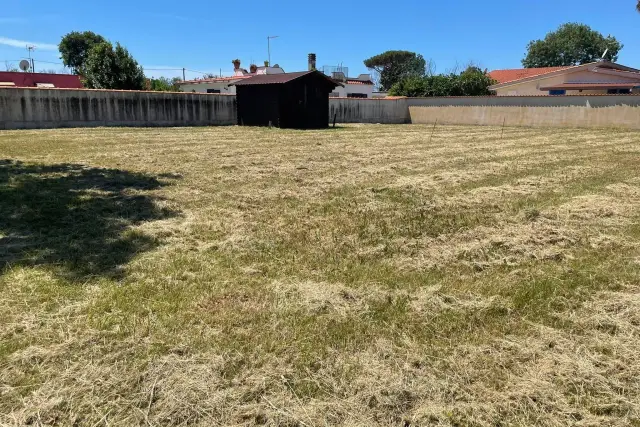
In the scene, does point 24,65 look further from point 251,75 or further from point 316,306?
point 316,306

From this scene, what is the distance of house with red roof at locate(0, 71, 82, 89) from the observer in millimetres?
38031

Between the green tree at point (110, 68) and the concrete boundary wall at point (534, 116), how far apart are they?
18527mm

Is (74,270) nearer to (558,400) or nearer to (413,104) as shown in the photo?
(558,400)

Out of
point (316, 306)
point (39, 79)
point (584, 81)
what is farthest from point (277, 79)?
point (39, 79)

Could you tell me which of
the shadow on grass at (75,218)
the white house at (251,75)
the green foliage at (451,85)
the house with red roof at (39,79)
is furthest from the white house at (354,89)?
the shadow on grass at (75,218)

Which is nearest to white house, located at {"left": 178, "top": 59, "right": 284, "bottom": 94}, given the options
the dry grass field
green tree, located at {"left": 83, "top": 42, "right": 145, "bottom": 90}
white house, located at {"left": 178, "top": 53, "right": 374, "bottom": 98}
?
white house, located at {"left": 178, "top": 53, "right": 374, "bottom": 98}

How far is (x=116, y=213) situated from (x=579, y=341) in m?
4.81

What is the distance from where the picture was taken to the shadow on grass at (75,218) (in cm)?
377

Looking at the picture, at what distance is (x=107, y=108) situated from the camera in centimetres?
1977

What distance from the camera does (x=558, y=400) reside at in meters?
2.17

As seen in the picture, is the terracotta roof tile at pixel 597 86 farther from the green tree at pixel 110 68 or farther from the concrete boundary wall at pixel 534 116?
the green tree at pixel 110 68

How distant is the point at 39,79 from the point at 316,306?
4656cm

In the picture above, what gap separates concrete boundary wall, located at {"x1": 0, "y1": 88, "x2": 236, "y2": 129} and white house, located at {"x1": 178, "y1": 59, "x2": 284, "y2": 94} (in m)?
14.4

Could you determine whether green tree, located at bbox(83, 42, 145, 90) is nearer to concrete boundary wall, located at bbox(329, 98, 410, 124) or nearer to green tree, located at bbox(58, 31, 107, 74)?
concrete boundary wall, located at bbox(329, 98, 410, 124)
